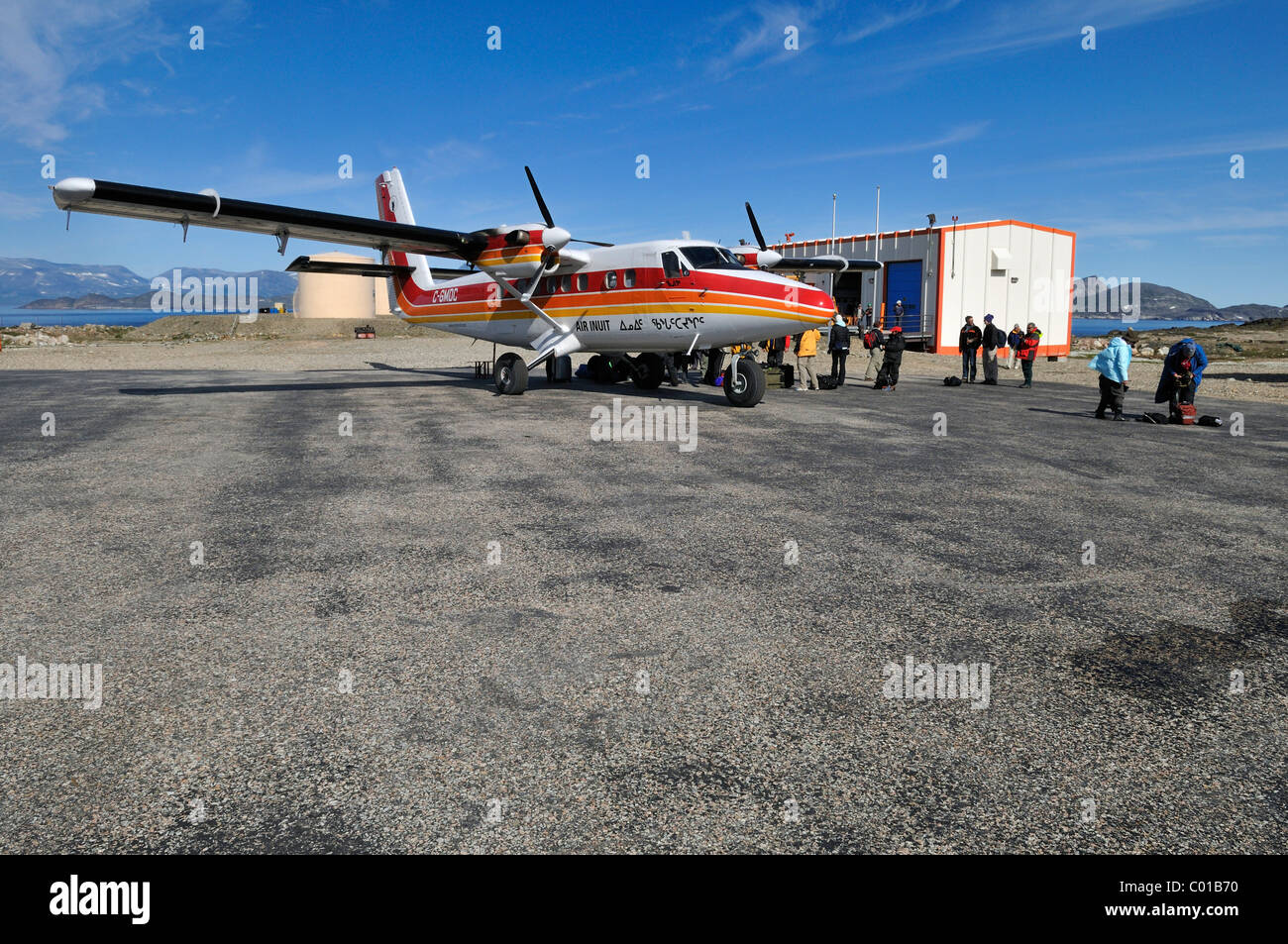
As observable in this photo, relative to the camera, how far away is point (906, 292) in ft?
112

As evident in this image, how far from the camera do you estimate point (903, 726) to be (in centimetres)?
378

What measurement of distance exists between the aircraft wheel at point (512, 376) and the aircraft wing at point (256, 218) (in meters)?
2.73

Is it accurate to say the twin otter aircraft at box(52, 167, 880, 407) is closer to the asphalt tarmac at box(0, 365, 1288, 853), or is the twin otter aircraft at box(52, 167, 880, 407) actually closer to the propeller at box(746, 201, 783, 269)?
the propeller at box(746, 201, 783, 269)

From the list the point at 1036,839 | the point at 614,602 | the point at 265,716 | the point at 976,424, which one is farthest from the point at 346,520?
the point at 976,424

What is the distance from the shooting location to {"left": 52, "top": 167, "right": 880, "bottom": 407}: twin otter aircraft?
51.0 feet

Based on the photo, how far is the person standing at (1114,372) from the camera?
602 inches

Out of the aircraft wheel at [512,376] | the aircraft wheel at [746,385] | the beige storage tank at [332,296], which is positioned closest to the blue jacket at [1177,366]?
the aircraft wheel at [746,385]

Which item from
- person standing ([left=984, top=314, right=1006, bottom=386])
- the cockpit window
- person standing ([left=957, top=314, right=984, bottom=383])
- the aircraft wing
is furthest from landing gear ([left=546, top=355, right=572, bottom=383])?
person standing ([left=984, top=314, right=1006, bottom=386])

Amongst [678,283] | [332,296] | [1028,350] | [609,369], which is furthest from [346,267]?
[332,296]

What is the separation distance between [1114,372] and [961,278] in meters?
18.7

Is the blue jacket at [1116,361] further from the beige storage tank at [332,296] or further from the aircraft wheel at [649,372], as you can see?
the beige storage tank at [332,296]

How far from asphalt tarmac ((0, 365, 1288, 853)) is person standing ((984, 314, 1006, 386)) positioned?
14026 millimetres

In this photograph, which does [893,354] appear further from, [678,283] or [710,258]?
[678,283]
